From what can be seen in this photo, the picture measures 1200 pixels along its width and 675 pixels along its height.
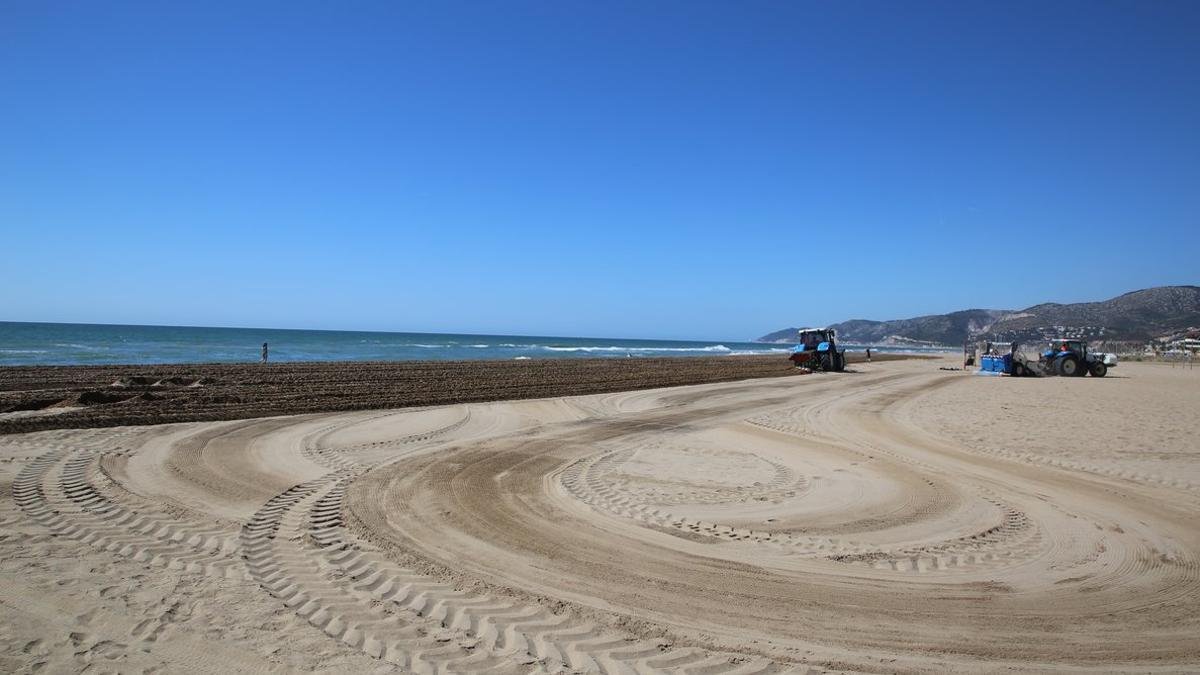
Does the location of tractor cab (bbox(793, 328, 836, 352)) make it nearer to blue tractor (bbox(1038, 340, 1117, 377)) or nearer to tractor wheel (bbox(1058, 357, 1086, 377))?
blue tractor (bbox(1038, 340, 1117, 377))

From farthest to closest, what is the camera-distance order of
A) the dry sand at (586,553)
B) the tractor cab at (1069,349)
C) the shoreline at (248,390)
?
the tractor cab at (1069,349)
the shoreline at (248,390)
the dry sand at (586,553)

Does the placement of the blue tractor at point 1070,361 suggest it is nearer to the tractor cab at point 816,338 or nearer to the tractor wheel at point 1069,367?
the tractor wheel at point 1069,367

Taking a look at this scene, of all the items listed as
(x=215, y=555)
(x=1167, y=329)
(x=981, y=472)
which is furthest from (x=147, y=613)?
(x=1167, y=329)

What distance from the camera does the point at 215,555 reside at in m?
5.00

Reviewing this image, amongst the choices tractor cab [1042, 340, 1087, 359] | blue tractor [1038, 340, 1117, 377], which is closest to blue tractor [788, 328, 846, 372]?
blue tractor [1038, 340, 1117, 377]

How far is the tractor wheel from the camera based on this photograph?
29141 millimetres

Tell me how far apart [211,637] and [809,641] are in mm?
3578

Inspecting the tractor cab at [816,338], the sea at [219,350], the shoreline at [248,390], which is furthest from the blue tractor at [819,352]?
the sea at [219,350]

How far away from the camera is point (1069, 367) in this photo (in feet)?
95.7

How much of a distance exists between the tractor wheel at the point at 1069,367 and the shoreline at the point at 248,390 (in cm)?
1657

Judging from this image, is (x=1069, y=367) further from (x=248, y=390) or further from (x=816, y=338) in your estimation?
(x=248, y=390)

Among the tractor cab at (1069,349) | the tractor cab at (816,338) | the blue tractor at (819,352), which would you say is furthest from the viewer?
the tractor cab at (816,338)

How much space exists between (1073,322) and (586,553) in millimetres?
149576

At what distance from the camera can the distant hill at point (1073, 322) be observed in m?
104
